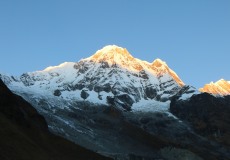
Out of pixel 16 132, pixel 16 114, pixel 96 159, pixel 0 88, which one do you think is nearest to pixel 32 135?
pixel 16 114

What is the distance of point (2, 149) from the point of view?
4013 inches

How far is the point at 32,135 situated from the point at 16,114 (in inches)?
340

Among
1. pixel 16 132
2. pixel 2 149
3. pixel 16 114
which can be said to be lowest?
pixel 2 149

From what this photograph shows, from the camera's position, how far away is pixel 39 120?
186625 millimetres

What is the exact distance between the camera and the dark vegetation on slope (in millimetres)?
110812

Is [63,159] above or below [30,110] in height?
below

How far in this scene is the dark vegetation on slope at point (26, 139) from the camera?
11081 centimetres

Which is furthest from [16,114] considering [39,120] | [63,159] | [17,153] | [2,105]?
[17,153]

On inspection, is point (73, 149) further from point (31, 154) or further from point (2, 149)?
point (2, 149)

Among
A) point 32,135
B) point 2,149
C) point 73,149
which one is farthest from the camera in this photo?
point 73,149

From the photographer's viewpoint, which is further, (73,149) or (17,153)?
(73,149)

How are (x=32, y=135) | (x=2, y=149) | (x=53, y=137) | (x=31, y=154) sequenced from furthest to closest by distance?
1. (x=53, y=137)
2. (x=32, y=135)
3. (x=31, y=154)
4. (x=2, y=149)

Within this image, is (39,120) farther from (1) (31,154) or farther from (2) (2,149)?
(2) (2,149)

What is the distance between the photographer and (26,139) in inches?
4983
